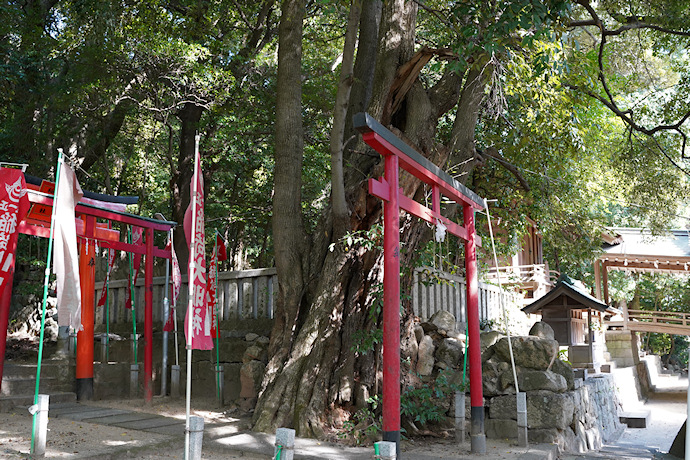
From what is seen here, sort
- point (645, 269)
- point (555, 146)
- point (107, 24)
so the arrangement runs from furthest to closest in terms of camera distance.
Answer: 1. point (645, 269)
2. point (107, 24)
3. point (555, 146)

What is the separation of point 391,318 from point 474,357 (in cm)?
214

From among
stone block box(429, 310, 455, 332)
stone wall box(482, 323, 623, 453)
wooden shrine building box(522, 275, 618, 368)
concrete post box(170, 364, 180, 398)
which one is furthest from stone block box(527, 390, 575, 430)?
concrete post box(170, 364, 180, 398)

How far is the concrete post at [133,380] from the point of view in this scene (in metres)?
9.88

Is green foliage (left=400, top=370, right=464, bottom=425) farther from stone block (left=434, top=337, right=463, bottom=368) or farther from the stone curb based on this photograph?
the stone curb

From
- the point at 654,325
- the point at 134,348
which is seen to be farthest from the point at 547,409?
the point at 654,325

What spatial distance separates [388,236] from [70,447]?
4039 millimetres

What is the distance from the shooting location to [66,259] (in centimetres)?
632

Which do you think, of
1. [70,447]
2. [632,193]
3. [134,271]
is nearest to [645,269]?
[632,193]

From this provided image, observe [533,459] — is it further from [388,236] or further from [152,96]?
[152,96]

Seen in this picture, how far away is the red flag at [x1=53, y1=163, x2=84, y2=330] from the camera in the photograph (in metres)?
6.21

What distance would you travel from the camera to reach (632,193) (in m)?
12.2

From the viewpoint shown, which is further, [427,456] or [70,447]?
[427,456]

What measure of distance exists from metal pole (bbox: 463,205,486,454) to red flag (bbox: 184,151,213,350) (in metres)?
3.31

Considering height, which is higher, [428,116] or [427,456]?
[428,116]
